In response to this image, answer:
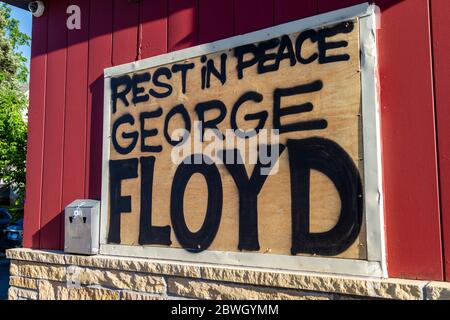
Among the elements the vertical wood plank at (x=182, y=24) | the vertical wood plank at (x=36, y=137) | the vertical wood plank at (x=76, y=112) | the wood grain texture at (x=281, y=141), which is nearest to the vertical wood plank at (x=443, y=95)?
the wood grain texture at (x=281, y=141)

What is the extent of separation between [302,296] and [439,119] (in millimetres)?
1229

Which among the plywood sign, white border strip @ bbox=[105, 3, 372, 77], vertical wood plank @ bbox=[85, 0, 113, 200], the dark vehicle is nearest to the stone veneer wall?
the plywood sign

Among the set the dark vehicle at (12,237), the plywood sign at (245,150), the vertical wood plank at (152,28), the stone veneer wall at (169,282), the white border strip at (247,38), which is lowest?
the dark vehicle at (12,237)

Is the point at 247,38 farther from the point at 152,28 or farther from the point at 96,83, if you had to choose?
the point at 96,83

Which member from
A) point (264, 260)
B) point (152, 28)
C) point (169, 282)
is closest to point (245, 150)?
point (264, 260)

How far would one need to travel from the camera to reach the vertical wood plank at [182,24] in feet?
11.4

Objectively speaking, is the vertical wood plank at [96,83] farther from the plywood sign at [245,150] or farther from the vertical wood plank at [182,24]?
the vertical wood plank at [182,24]

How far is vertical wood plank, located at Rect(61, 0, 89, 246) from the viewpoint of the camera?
4012 mm

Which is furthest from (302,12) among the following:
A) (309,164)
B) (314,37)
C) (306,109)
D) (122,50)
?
(122,50)

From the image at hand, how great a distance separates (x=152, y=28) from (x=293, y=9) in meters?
1.27

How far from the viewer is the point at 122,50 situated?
3.88 metres

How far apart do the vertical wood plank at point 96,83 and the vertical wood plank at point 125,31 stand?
2.8 inches

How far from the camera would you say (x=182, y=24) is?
3.54 meters

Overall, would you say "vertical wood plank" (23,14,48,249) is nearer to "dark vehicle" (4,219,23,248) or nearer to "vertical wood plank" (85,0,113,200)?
"vertical wood plank" (85,0,113,200)
